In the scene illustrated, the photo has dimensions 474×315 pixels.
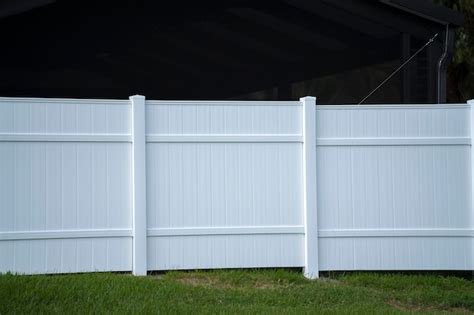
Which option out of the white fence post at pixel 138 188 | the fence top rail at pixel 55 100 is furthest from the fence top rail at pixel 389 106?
the fence top rail at pixel 55 100

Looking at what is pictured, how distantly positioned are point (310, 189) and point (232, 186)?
2.65 ft

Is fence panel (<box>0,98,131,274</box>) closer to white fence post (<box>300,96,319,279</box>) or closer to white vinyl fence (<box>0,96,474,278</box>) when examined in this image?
white vinyl fence (<box>0,96,474,278</box>)

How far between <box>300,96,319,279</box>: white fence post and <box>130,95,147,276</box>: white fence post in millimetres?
1663

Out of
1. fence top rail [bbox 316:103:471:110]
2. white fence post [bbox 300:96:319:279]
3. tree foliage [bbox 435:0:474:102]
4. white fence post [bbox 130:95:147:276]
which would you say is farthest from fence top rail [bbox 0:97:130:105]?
tree foliage [bbox 435:0:474:102]

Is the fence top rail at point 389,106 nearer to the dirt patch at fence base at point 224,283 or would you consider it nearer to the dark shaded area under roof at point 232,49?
the dark shaded area under roof at point 232,49

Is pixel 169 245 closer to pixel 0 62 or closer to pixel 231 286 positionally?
pixel 231 286

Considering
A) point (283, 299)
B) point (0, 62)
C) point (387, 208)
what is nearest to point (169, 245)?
point (283, 299)

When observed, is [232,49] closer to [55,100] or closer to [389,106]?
[389,106]

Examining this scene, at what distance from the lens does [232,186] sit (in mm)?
8734

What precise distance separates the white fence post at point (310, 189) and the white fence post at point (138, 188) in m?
1.66

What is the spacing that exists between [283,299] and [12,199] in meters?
2.81

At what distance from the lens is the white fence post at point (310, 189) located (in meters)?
8.73

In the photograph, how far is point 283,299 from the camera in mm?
7695

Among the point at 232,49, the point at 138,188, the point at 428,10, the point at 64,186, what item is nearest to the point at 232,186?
the point at 138,188
